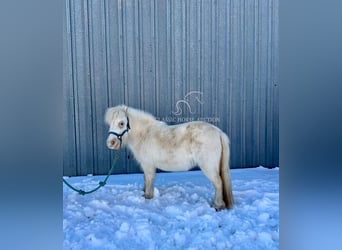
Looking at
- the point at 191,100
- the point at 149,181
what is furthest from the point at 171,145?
the point at 191,100

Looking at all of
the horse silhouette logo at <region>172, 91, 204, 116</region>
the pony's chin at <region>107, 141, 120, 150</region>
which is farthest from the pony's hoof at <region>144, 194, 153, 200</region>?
the horse silhouette logo at <region>172, 91, 204, 116</region>

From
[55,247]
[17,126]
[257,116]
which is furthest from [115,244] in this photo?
[257,116]

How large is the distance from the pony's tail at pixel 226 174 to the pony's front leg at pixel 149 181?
1.05ft

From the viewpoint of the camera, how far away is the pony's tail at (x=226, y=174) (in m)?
1.18

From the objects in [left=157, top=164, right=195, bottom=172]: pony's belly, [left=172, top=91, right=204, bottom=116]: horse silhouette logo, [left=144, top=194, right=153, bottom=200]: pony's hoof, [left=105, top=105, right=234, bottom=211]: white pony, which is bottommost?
[left=144, top=194, right=153, bottom=200]: pony's hoof

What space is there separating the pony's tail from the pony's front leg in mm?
320

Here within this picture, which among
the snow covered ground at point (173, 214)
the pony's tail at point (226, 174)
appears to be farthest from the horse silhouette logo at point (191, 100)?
the snow covered ground at point (173, 214)

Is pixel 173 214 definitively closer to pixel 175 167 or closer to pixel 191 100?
pixel 175 167

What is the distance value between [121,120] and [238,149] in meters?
0.53

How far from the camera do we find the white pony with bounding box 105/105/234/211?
3.87ft

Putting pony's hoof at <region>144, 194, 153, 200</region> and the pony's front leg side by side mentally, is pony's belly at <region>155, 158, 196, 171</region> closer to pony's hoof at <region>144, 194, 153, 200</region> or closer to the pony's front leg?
the pony's front leg

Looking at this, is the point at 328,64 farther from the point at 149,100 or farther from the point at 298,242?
the point at 149,100

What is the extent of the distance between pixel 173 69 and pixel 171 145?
13.8 inches

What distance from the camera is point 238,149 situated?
1.19m
